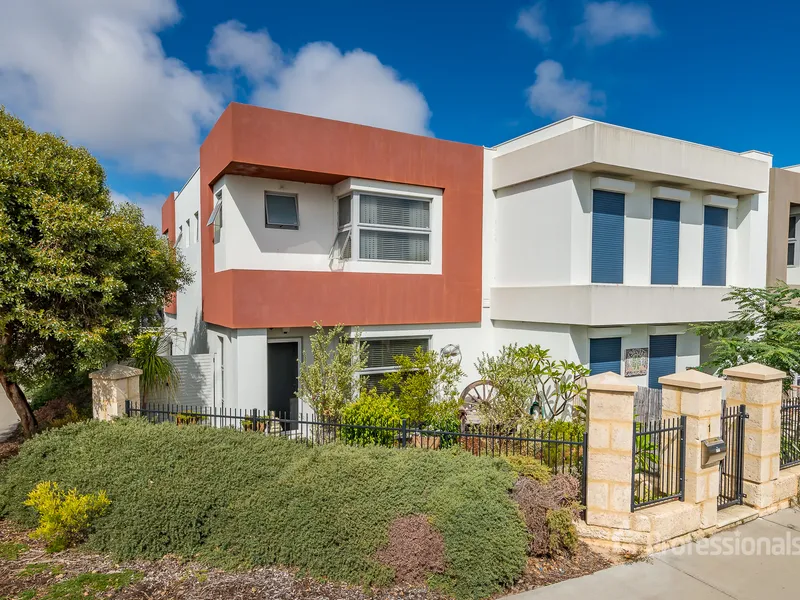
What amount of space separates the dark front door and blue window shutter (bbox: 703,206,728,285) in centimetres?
1066

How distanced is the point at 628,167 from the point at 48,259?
35.3ft

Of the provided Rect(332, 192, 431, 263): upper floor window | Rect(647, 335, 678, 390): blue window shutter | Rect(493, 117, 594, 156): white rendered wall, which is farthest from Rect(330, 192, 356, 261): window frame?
Rect(647, 335, 678, 390): blue window shutter

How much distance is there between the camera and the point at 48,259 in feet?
22.9

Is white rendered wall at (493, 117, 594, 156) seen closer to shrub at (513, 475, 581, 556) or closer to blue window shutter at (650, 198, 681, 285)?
blue window shutter at (650, 198, 681, 285)

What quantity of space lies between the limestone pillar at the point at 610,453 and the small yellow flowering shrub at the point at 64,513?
5.88m

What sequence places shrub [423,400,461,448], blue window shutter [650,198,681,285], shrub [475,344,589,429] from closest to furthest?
1. shrub [423,400,461,448]
2. shrub [475,344,589,429]
3. blue window shutter [650,198,681,285]

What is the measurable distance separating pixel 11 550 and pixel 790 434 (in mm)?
11117

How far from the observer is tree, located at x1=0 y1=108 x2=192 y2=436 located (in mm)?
6941

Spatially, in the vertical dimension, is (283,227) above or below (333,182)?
below

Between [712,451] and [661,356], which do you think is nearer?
[712,451]

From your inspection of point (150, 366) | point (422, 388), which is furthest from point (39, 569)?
point (422, 388)

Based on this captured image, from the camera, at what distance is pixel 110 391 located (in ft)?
24.9

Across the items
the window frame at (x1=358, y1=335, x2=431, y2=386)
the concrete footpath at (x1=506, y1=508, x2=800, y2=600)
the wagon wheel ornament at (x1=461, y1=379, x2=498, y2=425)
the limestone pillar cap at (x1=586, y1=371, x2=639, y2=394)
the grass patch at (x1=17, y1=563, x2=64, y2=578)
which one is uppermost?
the limestone pillar cap at (x1=586, y1=371, x2=639, y2=394)

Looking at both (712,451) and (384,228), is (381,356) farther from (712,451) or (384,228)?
(712,451)
